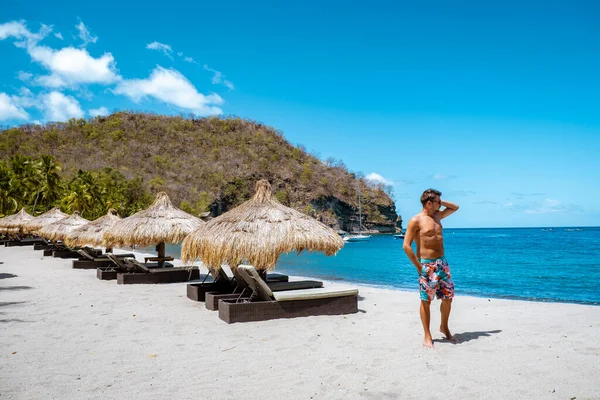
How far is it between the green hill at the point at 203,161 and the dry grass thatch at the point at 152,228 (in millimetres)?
47370

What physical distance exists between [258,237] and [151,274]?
5357 mm

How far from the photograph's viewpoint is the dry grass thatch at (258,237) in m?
7.79

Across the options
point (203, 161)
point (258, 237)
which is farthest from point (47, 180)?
point (203, 161)

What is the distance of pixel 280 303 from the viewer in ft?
23.4

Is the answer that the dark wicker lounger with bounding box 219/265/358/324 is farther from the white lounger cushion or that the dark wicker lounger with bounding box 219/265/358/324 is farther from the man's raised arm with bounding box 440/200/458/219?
the man's raised arm with bounding box 440/200/458/219

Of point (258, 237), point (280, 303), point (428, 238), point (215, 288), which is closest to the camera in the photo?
point (428, 238)

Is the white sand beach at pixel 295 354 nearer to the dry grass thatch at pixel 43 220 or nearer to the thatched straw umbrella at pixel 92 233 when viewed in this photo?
the thatched straw umbrella at pixel 92 233

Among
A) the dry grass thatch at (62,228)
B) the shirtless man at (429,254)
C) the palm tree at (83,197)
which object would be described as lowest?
the shirtless man at (429,254)

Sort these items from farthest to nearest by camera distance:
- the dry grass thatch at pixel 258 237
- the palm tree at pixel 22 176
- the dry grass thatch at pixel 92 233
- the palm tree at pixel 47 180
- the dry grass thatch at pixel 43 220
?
1. the palm tree at pixel 47 180
2. the palm tree at pixel 22 176
3. the dry grass thatch at pixel 43 220
4. the dry grass thatch at pixel 92 233
5. the dry grass thatch at pixel 258 237

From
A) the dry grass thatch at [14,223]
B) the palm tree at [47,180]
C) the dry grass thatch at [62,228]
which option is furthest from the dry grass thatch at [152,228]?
the palm tree at [47,180]

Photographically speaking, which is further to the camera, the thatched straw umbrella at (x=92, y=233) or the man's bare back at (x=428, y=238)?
the thatched straw umbrella at (x=92, y=233)

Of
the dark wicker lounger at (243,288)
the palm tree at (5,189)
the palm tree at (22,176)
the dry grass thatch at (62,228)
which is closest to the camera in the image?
the dark wicker lounger at (243,288)

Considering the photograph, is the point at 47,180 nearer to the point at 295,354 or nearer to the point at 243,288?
the point at 243,288

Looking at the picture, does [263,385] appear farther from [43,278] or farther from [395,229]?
[395,229]
